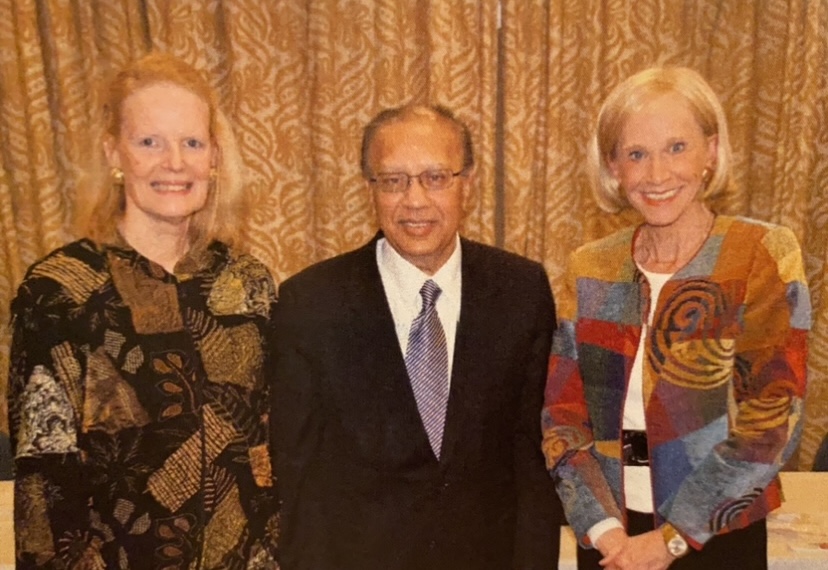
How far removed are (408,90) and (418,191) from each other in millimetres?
1430

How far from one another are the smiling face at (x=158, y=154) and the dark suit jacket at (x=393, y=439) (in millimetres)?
305

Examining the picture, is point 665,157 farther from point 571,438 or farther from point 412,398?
point 412,398

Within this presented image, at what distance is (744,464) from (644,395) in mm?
205

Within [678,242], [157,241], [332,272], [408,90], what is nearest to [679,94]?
[678,242]

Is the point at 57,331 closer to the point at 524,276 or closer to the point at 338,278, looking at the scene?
the point at 338,278

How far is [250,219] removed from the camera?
303cm

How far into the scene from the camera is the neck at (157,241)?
1523 millimetres

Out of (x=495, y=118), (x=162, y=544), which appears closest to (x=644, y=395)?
(x=162, y=544)

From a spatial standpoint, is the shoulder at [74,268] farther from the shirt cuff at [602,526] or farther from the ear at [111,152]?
the shirt cuff at [602,526]

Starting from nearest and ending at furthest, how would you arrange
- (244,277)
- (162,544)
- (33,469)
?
(33,469) < (162,544) < (244,277)

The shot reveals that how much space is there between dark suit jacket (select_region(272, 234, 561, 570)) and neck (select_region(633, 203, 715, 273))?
0.28m

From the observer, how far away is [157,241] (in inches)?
60.6

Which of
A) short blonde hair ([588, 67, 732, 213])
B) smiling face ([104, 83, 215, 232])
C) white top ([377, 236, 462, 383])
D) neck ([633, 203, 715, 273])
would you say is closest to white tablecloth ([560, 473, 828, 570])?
white top ([377, 236, 462, 383])

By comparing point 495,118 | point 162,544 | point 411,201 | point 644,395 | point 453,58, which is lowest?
point 162,544
